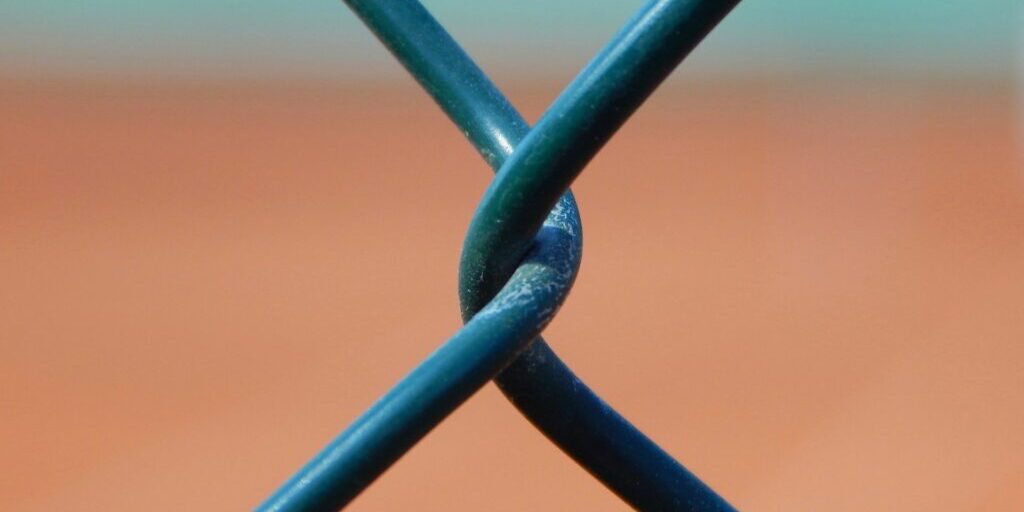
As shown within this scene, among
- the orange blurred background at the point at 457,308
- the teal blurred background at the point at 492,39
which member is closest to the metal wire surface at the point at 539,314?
the orange blurred background at the point at 457,308

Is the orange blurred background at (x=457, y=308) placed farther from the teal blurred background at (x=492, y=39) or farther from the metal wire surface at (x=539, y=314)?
the metal wire surface at (x=539, y=314)

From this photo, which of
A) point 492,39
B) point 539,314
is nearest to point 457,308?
point 539,314

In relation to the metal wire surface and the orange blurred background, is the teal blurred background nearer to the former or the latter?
the orange blurred background

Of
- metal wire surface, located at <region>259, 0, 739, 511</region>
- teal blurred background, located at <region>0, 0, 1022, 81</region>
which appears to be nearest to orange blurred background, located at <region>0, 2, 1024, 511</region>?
teal blurred background, located at <region>0, 0, 1022, 81</region>

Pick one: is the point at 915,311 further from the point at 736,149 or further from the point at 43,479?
the point at 43,479

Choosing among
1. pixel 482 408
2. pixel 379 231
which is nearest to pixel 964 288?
pixel 482 408

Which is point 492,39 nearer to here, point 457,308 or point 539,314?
point 457,308

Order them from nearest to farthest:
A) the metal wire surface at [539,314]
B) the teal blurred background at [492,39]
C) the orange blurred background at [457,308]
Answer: the metal wire surface at [539,314] → the orange blurred background at [457,308] → the teal blurred background at [492,39]
